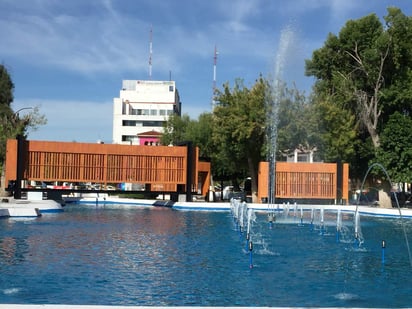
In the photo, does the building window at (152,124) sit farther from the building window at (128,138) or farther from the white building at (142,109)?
the building window at (128,138)

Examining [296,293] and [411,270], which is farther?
[411,270]

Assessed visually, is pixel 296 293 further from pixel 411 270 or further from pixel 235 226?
pixel 235 226

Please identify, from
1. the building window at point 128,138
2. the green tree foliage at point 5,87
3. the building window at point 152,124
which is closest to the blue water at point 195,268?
the green tree foliage at point 5,87

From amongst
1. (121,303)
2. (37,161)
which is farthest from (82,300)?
(37,161)

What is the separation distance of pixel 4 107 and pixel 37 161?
21.0 meters

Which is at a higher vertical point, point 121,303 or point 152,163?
point 152,163

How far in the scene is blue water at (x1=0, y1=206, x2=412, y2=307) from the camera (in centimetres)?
1000

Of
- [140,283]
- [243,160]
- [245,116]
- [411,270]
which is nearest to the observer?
[140,283]

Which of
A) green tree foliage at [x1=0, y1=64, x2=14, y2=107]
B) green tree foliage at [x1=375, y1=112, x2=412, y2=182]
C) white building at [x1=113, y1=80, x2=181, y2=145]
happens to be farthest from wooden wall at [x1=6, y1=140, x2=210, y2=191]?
white building at [x1=113, y1=80, x2=181, y2=145]

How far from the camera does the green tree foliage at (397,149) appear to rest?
120 feet

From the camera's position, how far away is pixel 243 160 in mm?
44156

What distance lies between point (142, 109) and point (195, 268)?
3458 inches

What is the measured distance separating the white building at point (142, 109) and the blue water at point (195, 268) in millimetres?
72381

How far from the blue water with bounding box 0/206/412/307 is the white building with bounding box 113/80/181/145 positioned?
72381 millimetres
